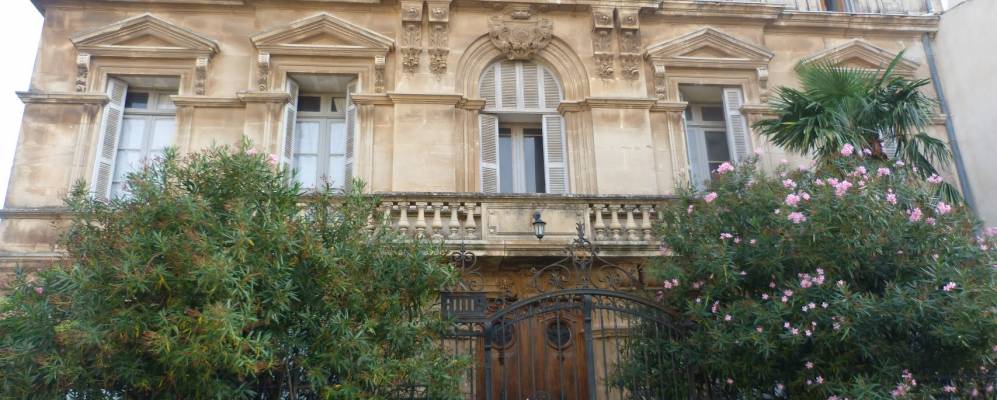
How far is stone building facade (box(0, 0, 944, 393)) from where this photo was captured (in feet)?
39.3

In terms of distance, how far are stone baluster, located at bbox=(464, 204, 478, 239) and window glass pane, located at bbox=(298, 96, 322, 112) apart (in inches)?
146

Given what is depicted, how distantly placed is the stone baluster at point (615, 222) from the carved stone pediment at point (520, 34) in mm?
3358

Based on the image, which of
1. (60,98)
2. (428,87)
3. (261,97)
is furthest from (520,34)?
(60,98)

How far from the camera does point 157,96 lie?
1274cm

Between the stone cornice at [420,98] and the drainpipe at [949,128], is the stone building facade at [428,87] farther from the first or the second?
the drainpipe at [949,128]

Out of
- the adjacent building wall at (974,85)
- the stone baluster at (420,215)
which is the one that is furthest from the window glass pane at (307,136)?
the adjacent building wall at (974,85)

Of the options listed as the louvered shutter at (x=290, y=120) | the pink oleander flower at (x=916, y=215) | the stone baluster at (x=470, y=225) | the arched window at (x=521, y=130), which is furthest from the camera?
the arched window at (x=521, y=130)

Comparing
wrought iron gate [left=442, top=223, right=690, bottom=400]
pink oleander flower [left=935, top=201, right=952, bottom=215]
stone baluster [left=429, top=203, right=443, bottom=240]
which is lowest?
wrought iron gate [left=442, top=223, right=690, bottom=400]

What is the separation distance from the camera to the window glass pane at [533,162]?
12.6m

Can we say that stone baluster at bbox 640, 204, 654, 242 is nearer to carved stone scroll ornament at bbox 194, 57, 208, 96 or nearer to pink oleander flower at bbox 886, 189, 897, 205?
pink oleander flower at bbox 886, 189, 897, 205

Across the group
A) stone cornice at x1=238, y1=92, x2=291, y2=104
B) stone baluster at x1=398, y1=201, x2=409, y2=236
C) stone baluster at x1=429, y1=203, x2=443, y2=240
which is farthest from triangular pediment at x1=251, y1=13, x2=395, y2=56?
stone baluster at x1=429, y1=203, x2=443, y2=240

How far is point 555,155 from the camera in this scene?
12562 mm

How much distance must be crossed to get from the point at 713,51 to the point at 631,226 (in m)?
4.16

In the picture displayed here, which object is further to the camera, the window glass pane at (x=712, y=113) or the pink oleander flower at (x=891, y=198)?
the window glass pane at (x=712, y=113)
